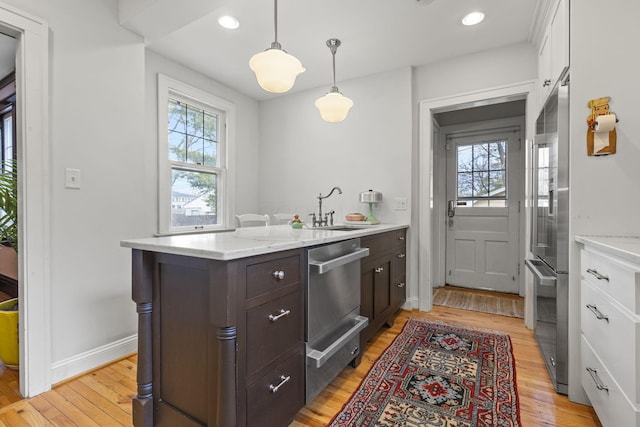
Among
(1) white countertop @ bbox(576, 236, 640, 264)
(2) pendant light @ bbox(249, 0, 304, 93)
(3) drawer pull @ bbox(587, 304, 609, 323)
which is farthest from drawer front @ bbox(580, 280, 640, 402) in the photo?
(2) pendant light @ bbox(249, 0, 304, 93)

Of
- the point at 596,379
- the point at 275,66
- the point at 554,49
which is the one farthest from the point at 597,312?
the point at 275,66

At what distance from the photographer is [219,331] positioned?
1.06m

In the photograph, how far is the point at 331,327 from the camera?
1.68m

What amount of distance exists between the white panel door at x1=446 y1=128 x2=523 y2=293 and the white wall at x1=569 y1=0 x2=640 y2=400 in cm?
241

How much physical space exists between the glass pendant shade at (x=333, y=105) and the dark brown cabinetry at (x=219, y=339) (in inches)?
57.6

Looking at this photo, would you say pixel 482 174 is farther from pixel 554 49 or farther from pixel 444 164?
pixel 554 49

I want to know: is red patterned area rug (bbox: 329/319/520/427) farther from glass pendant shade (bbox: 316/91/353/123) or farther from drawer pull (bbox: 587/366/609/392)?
glass pendant shade (bbox: 316/91/353/123)

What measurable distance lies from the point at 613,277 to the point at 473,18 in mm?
2145

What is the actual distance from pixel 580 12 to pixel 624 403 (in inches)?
72.8

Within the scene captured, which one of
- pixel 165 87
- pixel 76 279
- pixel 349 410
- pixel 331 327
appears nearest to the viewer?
pixel 349 410

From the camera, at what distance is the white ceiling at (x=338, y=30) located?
217 centimetres

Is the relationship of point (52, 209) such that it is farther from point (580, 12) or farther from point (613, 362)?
point (580, 12)

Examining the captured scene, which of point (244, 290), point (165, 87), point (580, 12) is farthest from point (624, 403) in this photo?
point (165, 87)

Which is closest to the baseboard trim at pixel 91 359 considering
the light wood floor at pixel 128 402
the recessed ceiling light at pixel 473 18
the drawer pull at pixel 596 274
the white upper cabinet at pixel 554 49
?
the light wood floor at pixel 128 402
